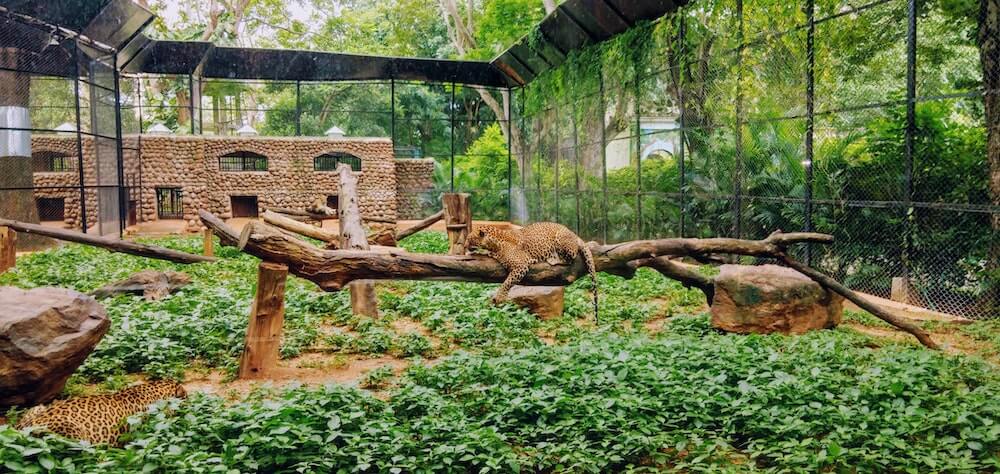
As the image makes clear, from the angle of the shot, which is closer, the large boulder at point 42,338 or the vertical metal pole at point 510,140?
the large boulder at point 42,338

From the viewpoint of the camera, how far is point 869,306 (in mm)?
7555

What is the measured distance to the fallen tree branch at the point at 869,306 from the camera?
23.7ft

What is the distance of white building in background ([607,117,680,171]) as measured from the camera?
13875 millimetres

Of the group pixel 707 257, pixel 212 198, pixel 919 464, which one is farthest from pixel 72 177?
pixel 919 464

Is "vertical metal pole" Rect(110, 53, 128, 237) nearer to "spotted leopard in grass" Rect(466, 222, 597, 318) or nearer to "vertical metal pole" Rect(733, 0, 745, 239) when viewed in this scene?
"vertical metal pole" Rect(733, 0, 745, 239)

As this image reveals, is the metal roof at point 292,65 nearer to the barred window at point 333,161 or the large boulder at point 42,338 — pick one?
the barred window at point 333,161

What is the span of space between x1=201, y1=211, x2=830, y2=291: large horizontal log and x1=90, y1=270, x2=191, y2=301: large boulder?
12.3 feet

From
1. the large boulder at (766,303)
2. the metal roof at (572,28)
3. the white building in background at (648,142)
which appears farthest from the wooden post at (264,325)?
the metal roof at (572,28)

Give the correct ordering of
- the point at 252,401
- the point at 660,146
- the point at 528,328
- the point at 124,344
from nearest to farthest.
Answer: the point at 252,401 < the point at 124,344 < the point at 528,328 < the point at 660,146

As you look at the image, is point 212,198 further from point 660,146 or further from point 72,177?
point 660,146

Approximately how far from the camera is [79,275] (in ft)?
38.0

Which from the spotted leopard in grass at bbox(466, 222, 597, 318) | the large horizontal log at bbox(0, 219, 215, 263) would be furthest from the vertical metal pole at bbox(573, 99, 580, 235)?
the spotted leopard in grass at bbox(466, 222, 597, 318)

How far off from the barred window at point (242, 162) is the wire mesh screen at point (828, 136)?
12837 millimetres

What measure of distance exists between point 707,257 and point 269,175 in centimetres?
1870
